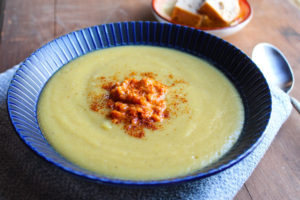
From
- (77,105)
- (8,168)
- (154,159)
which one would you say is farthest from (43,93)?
(154,159)

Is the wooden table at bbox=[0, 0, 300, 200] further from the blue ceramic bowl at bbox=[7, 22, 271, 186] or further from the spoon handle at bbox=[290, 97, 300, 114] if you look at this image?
the blue ceramic bowl at bbox=[7, 22, 271, 186]

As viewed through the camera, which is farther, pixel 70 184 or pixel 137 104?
pixel 137 104

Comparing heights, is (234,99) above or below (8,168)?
above

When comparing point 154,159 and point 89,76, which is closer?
point 154,159

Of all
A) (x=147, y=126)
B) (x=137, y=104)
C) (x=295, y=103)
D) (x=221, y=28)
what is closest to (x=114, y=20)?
(x=221, y=28)

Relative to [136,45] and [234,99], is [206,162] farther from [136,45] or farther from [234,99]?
[136,45]

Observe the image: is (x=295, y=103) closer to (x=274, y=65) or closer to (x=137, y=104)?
(x=274, y=65)
